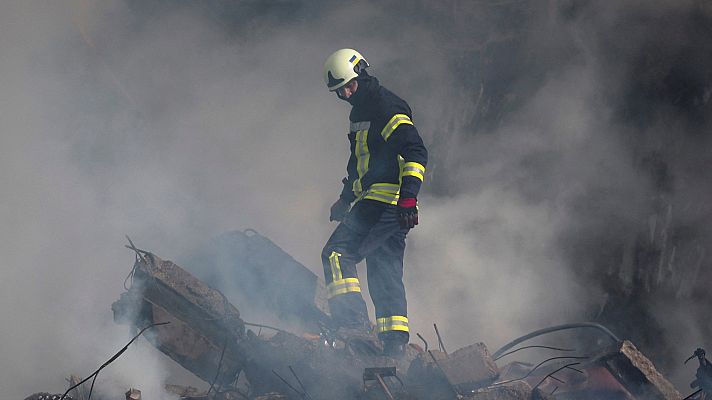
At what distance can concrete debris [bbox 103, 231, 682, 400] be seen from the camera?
5.11 metres

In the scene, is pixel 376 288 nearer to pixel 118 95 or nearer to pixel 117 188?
pixel 117 188

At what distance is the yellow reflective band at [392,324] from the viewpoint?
5.75m

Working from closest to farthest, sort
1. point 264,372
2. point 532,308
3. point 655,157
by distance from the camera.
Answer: point 264,372 < point 655,157 < point 532,308

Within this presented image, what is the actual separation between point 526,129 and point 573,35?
4.19ft

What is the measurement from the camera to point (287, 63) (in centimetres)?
1015

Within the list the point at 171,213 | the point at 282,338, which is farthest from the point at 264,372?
the point at 171,213

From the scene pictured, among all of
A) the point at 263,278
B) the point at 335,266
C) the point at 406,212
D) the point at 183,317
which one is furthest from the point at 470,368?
the point at 263,278

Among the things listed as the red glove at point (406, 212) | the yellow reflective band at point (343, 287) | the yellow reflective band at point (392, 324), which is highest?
the red glove at point (406, 212)

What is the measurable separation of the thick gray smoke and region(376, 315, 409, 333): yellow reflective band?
10.7 ft

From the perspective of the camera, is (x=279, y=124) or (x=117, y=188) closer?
(x=117, y=188)

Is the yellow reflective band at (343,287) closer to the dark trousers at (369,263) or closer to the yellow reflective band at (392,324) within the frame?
the dark trousers at (369,263)

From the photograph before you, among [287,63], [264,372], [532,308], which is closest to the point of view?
[264,372]

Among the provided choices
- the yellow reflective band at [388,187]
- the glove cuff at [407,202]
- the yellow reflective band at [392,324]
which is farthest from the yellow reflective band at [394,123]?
the yellow reflective band at [392,324]

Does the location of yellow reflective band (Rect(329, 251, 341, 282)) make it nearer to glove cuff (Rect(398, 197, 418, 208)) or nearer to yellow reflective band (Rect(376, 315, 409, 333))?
yellow reflective band (Rect(376, 315, 409, 333))
